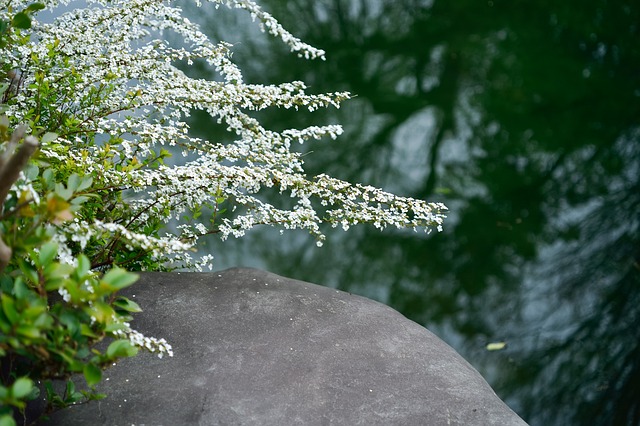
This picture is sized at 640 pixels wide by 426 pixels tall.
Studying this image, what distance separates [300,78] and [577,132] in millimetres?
1997

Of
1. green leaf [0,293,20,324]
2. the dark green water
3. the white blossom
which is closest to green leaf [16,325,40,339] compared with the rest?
green leaf [0,293,20,324]

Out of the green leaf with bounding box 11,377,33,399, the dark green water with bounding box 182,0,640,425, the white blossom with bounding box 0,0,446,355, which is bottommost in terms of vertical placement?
the green leaf with bounding box 11,377,33,399

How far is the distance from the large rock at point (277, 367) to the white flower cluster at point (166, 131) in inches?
8.9

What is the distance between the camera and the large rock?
1.70 m

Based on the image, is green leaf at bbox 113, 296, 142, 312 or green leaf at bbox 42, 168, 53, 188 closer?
green leaf at bbox 113, 296, 142, 312

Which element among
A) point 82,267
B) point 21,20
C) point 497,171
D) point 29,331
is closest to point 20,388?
point 29,331

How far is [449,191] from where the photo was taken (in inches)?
171

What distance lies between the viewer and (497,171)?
4488 millimetres

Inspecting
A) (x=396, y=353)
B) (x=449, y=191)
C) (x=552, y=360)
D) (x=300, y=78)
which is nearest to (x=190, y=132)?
(x=300, y=78)

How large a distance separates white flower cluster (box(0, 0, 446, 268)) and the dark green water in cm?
130

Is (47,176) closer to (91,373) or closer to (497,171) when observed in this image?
(91,373)

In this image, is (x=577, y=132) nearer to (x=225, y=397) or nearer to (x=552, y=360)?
(x=552, y=360)

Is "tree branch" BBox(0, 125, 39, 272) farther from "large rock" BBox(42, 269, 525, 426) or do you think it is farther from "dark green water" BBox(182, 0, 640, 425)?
"dark green water" BBox(182, 0, 640, 425)

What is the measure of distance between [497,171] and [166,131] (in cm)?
277
